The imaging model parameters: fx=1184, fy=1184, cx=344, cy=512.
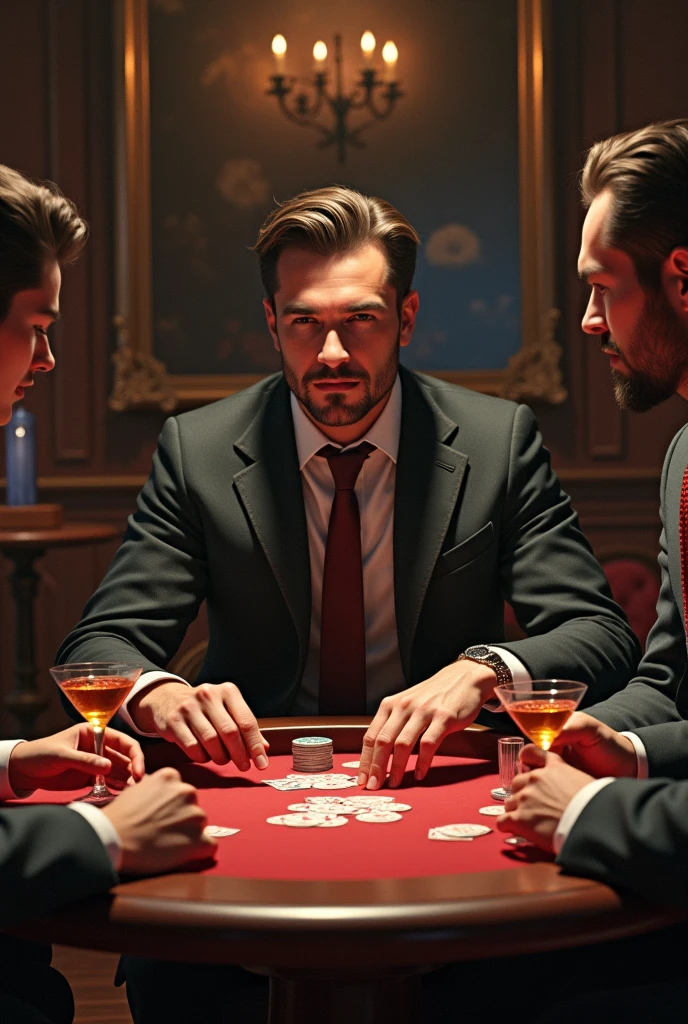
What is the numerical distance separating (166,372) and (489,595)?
339 cm

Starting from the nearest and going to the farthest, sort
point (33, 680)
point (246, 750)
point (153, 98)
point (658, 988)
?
point (658, 988) → point (246, 750) → point (33, 680) → point (153, 98)

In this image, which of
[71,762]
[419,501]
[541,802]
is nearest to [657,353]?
[419,501]

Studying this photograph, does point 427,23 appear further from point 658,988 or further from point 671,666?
point 658,988

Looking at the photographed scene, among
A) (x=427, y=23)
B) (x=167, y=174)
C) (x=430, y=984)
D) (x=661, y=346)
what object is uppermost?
(x=427, y=23)

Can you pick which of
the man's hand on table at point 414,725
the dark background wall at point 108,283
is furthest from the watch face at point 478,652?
the dark background wall at point 108,283

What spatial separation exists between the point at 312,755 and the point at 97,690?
0.38 m

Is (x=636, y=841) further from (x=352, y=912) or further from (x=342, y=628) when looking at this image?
(x=342, y=628)

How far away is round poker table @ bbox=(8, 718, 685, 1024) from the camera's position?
3.86 ft

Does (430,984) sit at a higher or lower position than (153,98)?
lower

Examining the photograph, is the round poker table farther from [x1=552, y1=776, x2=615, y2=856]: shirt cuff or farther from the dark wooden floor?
the dark wooden floor

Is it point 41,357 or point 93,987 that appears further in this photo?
point 93,987

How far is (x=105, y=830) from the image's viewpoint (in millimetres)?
1347

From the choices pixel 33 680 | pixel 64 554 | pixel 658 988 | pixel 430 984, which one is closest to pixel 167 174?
pixel 64 554

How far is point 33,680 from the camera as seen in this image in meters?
4.79
